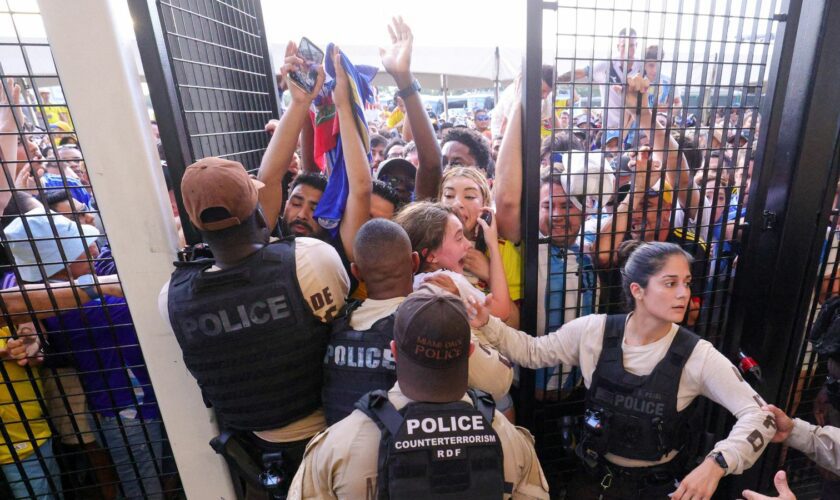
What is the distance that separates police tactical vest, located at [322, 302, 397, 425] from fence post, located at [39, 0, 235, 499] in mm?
701

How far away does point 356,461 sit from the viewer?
113 cm

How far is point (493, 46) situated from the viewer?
6.77 m

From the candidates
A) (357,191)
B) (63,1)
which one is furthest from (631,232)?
(63,1)

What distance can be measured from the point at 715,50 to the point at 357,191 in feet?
5.76

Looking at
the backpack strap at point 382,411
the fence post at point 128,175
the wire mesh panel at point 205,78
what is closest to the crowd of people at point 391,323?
the backpack strap at point 382,411

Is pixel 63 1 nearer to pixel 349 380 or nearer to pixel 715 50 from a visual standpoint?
pixel 349 380

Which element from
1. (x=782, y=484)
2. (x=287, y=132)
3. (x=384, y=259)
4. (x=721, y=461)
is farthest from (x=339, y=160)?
(x=782, y=484)

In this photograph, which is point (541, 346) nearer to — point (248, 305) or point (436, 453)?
point (436, 453)

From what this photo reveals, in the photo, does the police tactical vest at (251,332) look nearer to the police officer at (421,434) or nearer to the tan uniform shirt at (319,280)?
the tan uniform shirt at (319,280)

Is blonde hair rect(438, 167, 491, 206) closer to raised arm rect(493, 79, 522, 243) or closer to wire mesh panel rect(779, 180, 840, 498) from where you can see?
raised arm rect(493, 79, 522, 243)

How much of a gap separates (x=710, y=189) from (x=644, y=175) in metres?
0.29

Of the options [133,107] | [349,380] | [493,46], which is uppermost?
[493,46]

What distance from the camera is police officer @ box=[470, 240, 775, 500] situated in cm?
163

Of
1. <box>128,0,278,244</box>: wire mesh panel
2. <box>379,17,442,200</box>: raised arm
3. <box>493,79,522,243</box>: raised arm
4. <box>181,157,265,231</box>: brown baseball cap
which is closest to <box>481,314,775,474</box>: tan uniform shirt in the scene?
<box>493,79,522,243</box>: raised arm
